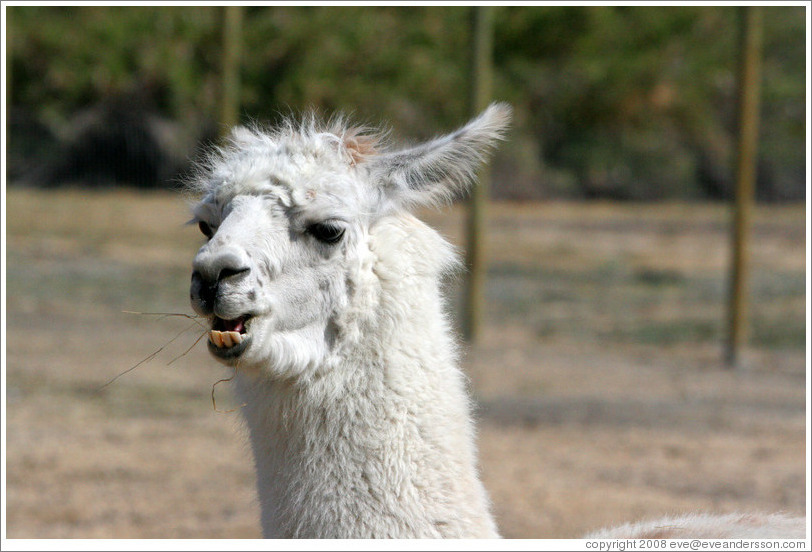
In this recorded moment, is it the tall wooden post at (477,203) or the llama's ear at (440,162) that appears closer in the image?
the llama's ear at (440,162)

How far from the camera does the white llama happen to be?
2.78m

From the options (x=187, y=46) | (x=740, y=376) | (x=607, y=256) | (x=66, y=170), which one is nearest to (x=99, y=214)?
(x=66, y=170)

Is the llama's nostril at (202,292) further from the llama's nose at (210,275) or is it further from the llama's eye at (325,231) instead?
the llama's eye at (325,231)

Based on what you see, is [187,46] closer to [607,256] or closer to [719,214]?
[607,256]

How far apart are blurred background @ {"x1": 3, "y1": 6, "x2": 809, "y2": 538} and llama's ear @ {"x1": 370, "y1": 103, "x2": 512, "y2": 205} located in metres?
0.83

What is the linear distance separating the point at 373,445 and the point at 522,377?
706 cm

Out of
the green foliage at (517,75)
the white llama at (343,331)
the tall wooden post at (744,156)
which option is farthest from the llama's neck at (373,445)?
the green foliage at (517,75)

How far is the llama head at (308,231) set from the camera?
272cm

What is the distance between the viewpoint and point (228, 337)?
2.71 meters

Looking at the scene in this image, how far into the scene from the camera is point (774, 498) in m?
6.42

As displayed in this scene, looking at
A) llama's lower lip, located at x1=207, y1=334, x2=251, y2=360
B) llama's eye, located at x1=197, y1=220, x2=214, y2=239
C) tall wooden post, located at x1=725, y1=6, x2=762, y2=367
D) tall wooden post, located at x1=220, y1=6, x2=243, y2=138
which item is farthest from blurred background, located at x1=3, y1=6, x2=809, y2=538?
tall wooden post, located at x1=725, y1=6, x2=762, y2=367

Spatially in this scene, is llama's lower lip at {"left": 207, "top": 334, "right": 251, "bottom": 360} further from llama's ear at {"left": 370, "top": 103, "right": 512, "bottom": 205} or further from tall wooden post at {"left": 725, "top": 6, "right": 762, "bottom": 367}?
tall wooden post at {"left": 725, "top": 6, "right": 762, "bottom": 367}

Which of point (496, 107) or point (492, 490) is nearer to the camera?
point (496, 107)

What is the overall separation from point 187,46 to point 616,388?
9526 mm
